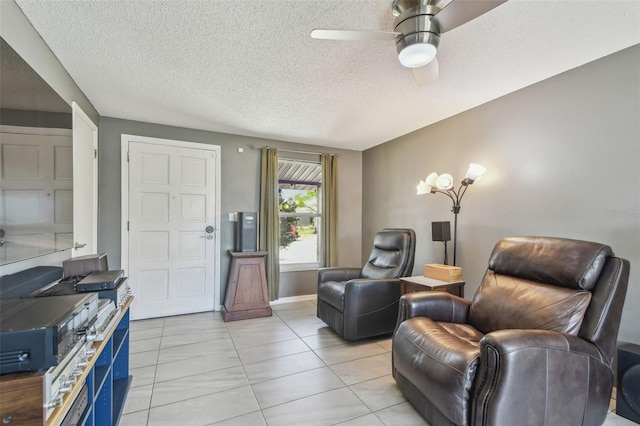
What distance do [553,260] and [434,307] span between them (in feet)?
2.58

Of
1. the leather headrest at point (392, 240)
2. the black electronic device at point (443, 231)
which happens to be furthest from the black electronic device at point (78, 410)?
the black electronic device at point (443, 231)

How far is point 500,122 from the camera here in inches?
108

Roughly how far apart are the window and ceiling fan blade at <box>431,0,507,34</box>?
3043 millimetres

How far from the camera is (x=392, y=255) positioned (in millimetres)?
3252

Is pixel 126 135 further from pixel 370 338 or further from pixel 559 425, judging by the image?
pixel 559 425

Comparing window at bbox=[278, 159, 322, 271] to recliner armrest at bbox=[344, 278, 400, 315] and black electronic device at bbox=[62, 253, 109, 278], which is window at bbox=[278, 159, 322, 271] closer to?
recliner armrest at bbox=[344, 278, 400, 315]

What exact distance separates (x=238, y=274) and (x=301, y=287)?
3.68 feet

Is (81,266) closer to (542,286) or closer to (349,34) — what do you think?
(349,34)

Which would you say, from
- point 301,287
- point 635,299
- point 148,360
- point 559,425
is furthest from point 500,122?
point 148,360

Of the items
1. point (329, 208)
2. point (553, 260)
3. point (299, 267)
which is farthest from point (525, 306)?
point (299, 267)

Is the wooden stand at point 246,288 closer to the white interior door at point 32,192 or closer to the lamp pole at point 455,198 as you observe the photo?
the white interior door at point 32,192

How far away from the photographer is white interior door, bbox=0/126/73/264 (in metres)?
1.21

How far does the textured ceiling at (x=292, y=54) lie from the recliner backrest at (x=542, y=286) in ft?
4.28

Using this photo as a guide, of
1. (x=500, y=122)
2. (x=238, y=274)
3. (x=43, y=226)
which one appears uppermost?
(x=500, y=122)
